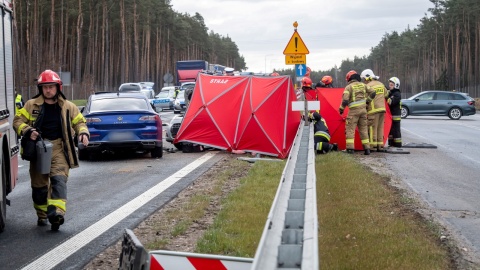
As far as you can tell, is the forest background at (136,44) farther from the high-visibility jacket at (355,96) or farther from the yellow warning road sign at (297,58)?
the high-visibility jacket at (355,96)

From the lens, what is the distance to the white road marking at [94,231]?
7.16 meters

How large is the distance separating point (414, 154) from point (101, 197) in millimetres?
9858

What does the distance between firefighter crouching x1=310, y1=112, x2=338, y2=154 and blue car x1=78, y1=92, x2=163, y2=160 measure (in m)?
3.40

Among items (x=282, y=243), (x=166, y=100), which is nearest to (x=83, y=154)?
(x=282, y=243)

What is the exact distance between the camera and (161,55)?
5017 inches

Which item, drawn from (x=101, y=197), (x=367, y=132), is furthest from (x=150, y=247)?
(x=367, y=132)

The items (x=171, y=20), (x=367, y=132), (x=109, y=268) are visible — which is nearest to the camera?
(x=109, y=268)

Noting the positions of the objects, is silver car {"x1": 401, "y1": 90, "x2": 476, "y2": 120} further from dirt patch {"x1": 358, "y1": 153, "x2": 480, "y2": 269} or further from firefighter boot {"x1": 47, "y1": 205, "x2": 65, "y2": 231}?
firefighter boot {"x1": 47, "y1": 205, "x2": 65, "y2": 231}

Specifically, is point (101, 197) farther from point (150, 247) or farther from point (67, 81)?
point (67, 81)

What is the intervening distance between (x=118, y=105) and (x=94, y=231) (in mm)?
9350

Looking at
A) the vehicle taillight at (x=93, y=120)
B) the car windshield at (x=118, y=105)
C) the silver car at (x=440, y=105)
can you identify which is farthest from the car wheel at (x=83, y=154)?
the silver car at (x=440, y=105)

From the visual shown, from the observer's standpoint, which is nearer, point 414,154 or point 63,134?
point 63,134

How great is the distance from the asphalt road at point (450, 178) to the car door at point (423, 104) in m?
15.9

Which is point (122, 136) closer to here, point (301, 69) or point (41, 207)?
point (41, 207)
